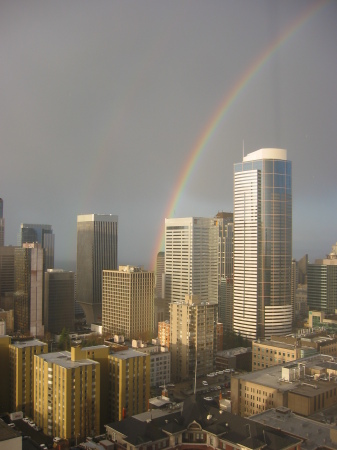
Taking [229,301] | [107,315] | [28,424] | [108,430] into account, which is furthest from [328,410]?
[229,301]

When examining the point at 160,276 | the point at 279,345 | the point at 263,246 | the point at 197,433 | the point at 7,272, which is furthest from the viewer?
the point at 160,276

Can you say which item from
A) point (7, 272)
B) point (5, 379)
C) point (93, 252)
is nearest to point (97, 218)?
point (93, 252)

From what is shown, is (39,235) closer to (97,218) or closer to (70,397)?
(97,218)

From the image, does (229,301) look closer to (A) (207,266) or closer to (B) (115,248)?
(A) (207,266)

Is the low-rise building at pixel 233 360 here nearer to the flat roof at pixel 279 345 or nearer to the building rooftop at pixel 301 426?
the flat roof at pixel 279 345

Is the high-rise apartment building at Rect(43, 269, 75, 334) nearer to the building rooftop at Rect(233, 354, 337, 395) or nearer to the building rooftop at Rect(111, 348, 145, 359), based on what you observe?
the building rooftop at Rect(111, 348, 145, 359)

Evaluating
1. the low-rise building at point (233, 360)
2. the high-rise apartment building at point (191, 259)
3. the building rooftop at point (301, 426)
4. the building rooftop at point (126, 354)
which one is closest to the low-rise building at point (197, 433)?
the building rooftop at point (301, 426)
